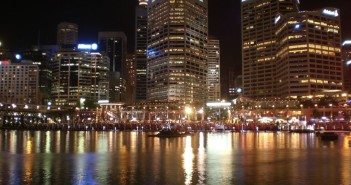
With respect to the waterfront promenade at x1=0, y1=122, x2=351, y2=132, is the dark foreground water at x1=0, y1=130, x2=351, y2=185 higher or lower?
lower

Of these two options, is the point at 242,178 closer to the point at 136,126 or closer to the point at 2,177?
the point at 2,177

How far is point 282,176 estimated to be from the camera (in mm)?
33656

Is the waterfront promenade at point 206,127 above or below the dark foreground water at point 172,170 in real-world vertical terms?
above

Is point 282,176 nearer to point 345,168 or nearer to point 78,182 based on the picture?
point 345,168

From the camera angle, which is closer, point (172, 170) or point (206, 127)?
point (172, 170)

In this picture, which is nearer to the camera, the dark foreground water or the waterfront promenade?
the dark foreground water

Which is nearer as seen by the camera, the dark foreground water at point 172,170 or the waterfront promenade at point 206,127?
the dark foreground water at point 172,170

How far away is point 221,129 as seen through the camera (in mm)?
149625

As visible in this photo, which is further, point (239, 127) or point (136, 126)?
point (136, 126)

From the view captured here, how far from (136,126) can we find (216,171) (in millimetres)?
127303

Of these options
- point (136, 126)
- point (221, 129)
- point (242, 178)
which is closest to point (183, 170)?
point (242, 178)

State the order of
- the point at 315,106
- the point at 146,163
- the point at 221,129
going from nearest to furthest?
the point at 146,163, the point at 221,129, the point at 315,106

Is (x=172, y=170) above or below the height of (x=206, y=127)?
below

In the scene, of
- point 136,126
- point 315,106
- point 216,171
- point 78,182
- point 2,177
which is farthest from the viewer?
point 315,106
